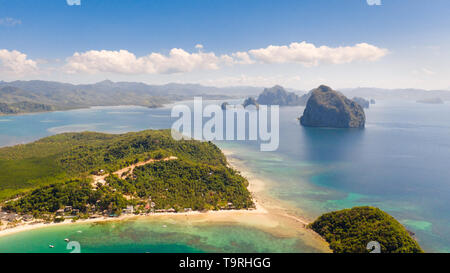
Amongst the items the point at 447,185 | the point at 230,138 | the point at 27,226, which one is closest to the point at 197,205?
the point at 27,226

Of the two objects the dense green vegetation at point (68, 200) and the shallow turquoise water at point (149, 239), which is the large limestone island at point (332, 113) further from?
the dense green vegetation at point (68, 200)

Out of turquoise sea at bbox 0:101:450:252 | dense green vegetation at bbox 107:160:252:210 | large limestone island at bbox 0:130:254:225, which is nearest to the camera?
turquoise sea at bbox 0:101:450:252

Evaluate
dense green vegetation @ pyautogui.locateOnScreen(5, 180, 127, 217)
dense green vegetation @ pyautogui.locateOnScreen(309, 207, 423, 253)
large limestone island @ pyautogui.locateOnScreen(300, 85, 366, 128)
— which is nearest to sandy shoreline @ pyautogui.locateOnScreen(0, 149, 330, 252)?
dense green vegetation @ pyautogui.locateOnScreen(309, 207, 423, 253)

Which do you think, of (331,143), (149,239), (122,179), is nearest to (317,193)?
(149,239)

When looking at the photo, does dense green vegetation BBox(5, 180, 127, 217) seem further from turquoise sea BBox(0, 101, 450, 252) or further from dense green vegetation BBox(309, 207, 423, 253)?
dense green vegetation BBox(309, 207, 423, 253)

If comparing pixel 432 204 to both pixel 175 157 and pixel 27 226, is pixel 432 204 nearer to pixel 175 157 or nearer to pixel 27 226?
pixel 175 157

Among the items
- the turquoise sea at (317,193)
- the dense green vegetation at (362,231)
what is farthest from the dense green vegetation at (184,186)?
the dense green vegetation at (362,231)
